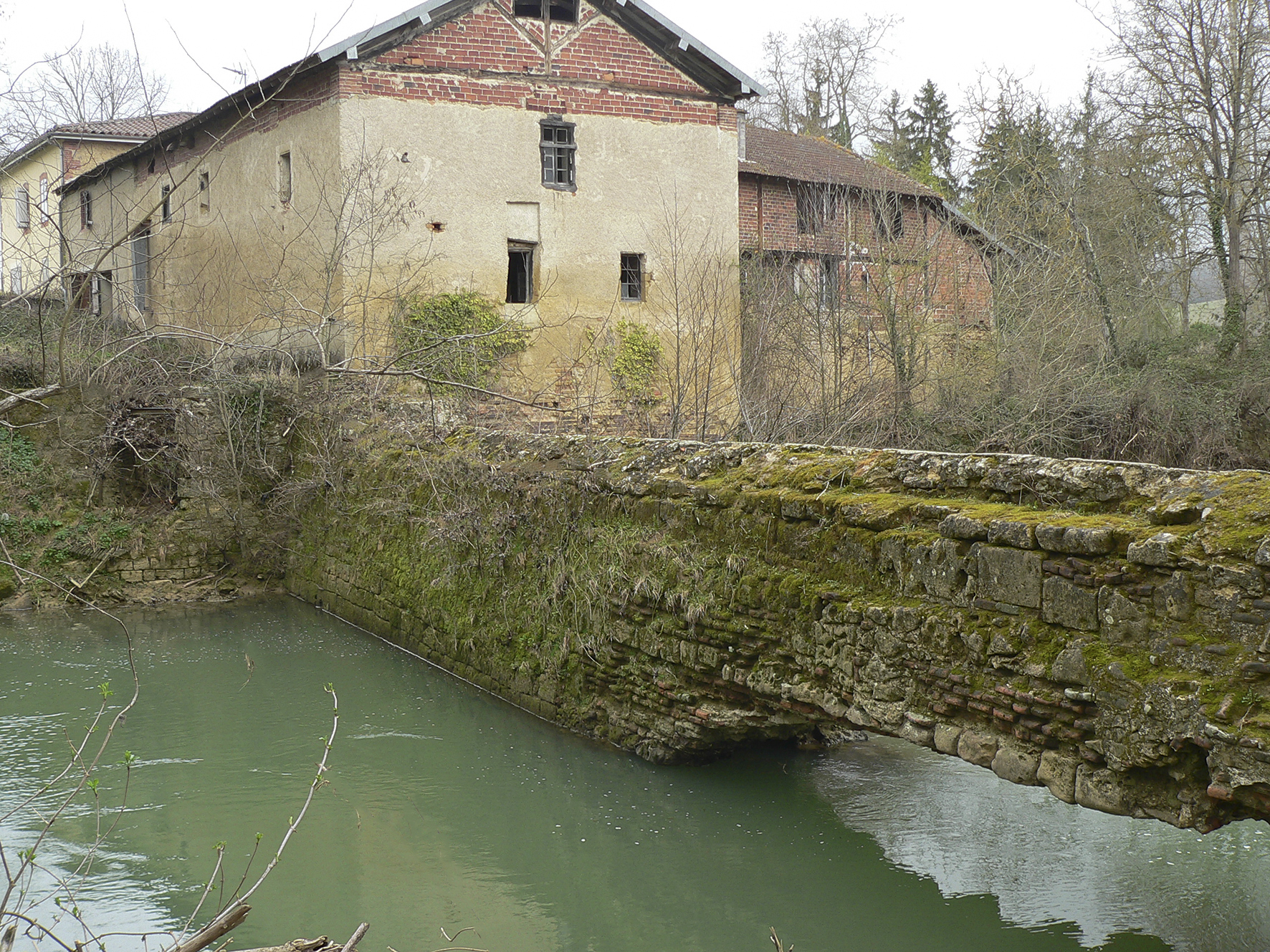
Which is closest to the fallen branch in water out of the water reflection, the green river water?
the green river water

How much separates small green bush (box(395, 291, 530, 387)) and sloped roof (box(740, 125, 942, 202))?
7.30 metres

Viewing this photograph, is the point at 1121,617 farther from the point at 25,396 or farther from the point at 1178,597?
the point at 25,396

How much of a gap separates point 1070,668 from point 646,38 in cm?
1652

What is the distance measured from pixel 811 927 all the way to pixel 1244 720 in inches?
98.7

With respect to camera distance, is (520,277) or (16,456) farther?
(520,277)

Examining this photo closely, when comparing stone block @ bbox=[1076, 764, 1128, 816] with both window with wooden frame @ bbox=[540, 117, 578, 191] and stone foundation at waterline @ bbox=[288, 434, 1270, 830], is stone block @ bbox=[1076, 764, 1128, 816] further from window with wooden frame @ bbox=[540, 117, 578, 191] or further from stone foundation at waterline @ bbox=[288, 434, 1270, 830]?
window with wooden frame @ bbox=[540, 117, 578, 191]

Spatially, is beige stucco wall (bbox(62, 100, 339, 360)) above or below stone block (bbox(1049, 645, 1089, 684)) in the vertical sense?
above

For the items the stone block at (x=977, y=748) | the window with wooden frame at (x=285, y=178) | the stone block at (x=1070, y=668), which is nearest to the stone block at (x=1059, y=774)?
the stone block at (x=977, y=748)

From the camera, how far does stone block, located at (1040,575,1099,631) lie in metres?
4.84

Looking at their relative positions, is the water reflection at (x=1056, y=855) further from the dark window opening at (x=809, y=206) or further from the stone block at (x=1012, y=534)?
the dark window opening at (x=809, y=206)

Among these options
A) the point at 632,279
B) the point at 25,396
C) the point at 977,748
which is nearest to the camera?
the point at 25,396

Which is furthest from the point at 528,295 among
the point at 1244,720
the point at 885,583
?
the point at 1244,720

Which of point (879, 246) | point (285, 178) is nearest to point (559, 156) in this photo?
point (285, 178)

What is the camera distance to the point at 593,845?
265 inches
